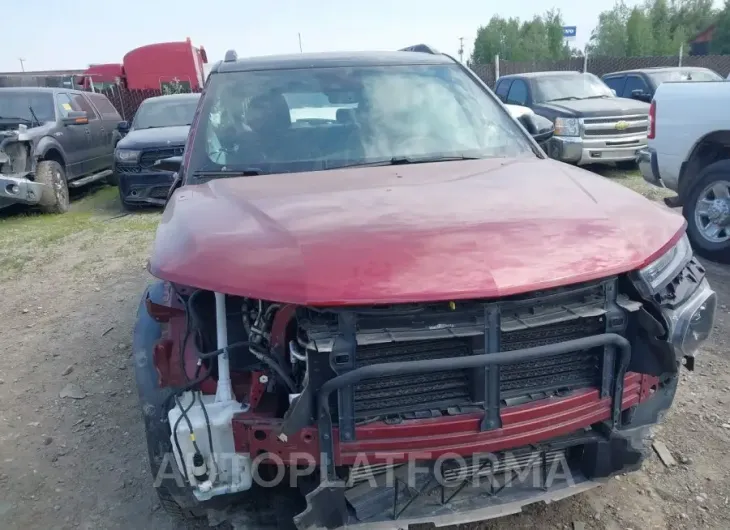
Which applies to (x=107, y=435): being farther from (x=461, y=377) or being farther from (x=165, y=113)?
(x=165, y=113)

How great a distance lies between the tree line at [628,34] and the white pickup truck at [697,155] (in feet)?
147

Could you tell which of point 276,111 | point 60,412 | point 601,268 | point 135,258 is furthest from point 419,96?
point 135,258

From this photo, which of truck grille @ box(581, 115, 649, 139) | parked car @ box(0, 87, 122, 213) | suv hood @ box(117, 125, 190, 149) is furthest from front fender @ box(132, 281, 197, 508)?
truck grille @ box(581, 115, 649, 139)

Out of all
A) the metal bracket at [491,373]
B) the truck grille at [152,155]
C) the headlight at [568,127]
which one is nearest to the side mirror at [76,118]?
the truck grille at [152,155]

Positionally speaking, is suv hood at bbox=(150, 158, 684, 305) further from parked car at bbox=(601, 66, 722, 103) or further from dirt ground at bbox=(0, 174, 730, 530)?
parked car at bbox=(601, 66, 722, 103)

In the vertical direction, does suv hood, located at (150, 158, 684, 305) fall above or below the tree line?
below

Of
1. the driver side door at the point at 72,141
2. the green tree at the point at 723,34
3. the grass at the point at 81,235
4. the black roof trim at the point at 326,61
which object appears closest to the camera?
the black roof trim at the point at 326,61

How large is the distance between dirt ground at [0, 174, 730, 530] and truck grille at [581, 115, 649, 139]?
4.80 m

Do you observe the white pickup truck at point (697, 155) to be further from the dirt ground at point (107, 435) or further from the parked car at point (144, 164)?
the parked car at point (144, 164)

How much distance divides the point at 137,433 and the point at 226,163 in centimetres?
157

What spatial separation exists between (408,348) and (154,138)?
8.26 m

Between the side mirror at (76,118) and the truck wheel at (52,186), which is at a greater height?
the side mirror at (76,118)

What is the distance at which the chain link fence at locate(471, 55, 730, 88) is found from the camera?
22641 mm

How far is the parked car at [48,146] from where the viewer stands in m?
8.86
